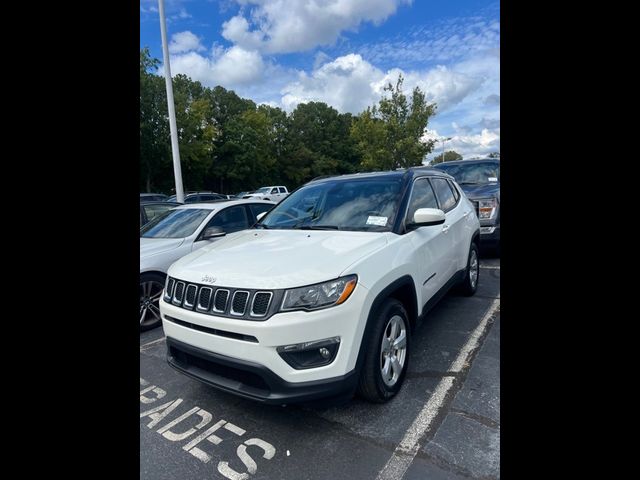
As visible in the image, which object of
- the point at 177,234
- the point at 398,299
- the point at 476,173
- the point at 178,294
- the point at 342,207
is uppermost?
the point at 476,173

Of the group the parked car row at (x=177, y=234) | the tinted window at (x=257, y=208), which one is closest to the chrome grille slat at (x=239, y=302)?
the parked car row at (x=177, y=234)

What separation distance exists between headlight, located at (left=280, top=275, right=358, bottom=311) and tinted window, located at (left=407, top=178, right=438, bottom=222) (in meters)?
1.22

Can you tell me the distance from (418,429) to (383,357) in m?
0.50

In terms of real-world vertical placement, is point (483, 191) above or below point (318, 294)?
above

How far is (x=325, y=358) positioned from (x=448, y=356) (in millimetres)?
1680

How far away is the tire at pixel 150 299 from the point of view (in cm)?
438

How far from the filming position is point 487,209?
6574 millimetres

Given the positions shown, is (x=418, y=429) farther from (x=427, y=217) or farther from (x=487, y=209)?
(x=487, y=209)

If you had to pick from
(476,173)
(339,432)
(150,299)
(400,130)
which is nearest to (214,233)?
(150,299)

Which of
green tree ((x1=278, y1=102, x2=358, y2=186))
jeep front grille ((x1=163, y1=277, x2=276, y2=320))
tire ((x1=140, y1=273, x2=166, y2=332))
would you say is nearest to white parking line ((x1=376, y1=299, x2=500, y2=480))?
jeep front grille ((x1=163, y1=277, x2=276, y2=320))

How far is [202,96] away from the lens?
38.2m
